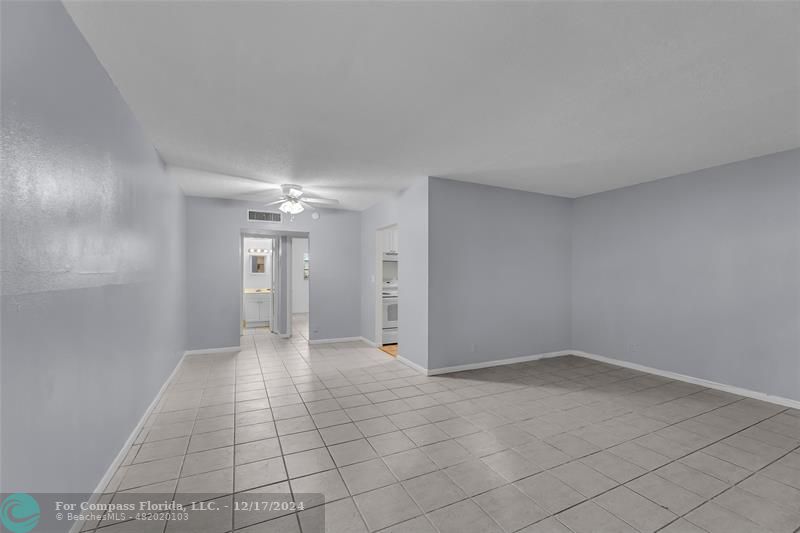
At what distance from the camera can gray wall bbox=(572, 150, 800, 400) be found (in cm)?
356

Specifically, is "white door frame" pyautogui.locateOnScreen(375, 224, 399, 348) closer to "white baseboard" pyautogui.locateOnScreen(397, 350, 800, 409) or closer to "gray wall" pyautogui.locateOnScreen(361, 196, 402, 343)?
"gray wall" pyautogui.locateOnScreen(361, 196, 402, 343)

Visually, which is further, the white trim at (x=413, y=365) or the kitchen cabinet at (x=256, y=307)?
the kitchen cabinet at (x=256, y=307)

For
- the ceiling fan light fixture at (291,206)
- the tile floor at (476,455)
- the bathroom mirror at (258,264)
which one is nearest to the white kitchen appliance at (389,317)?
the tile floor at (476,455)

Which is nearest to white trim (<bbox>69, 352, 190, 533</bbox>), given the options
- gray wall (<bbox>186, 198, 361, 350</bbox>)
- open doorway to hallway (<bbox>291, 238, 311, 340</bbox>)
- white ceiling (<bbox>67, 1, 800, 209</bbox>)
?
gray wall (<bbox>186, 198, 361, 350</bbox>)

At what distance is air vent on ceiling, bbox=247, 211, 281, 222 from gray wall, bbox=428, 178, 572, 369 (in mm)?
3179

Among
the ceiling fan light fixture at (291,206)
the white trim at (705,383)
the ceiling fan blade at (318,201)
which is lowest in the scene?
the white trim at (705,383)

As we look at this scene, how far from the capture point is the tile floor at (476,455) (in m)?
1.94

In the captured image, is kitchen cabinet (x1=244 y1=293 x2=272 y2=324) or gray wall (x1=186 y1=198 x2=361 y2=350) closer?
gray wall (x1=186 y1=198 x2=361 y2=350)

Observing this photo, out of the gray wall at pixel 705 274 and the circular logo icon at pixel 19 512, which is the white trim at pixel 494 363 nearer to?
the gray wall at pixel 705 274

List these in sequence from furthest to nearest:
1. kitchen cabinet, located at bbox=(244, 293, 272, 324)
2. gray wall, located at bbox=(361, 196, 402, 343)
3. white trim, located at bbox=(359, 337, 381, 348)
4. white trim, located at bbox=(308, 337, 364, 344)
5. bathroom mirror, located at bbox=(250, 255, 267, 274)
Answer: bathroom mirror, located at bbox=(250, 255, 267, 274) < kitchen cabinet, located at bbox=(244, 293, 272, 324) < white trim, located at bbox=(308, 337, 364, 344) < white trim, located at bbox=(359, 337, 381, 348) < gray wall, located at bbox=(361, 196, 402, 343)

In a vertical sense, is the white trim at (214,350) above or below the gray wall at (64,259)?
below

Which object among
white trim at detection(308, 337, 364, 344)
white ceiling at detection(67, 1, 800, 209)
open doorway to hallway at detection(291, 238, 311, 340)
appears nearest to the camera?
white ceiling at detection(67, 1, 800, 209)

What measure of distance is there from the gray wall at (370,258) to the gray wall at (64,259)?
3.58m

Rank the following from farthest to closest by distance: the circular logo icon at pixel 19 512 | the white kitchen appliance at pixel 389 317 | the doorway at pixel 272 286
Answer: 1. the doorway at pixel 272 286
2. the white kitchen appliance at pixel 389 317
3. the circular logo icon at pixel 19 512
